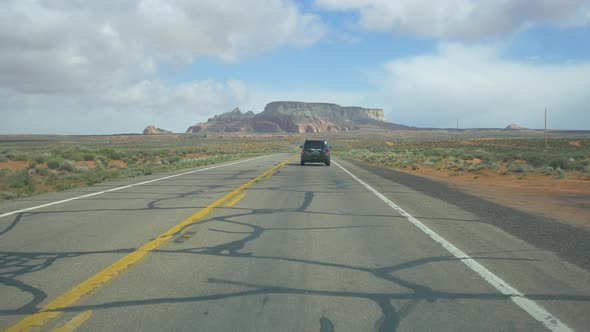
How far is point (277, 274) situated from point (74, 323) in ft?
7.57

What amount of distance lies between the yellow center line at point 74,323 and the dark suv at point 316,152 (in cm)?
2797

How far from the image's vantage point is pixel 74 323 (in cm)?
416

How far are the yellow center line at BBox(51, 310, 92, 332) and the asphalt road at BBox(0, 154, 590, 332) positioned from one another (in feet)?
0.05

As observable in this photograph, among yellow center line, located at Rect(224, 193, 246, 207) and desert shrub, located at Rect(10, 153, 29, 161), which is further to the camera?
desert shrub, located at Rect(10, 153, 29, 161)

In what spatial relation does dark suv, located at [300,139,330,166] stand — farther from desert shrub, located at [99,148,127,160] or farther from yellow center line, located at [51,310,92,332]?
yellow center line, located at [51,310,92,332]

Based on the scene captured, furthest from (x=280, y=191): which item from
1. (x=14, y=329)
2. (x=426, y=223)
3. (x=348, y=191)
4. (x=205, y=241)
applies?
(x=14, y=329)

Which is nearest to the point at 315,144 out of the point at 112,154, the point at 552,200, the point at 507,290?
the point at 552,200

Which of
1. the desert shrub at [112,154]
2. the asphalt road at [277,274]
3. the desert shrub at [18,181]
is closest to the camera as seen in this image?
the asphalt road at [277,274]

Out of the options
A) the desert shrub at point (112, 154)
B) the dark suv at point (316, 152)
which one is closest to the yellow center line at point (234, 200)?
the dark suv at point (316, 152)

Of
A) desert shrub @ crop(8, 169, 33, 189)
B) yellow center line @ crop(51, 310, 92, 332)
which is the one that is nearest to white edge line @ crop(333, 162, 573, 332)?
yellow center line @ crop(51, 310, 92, 332)

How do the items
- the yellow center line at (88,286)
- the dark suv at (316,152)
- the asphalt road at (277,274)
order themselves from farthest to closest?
the dark suv at (316,152) → the asphalt road at (277,274) → the yellow center line at (88,286)

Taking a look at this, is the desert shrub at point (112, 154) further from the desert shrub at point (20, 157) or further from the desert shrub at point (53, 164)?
the desert shrub at point (53, 164)

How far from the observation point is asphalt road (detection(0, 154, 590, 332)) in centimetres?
434

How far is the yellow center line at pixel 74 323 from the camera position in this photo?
403 cm
